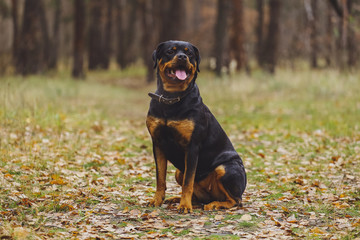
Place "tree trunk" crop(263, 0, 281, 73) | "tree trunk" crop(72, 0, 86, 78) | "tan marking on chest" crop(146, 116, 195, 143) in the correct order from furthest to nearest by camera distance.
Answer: "tree trunk" crop(72, 0, 86, 78) < "tree trunk" crop(263, 0, 281, 73) < "tan marking on chest" crop(146, 116, 195, 143)

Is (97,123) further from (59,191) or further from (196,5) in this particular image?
(196,5)

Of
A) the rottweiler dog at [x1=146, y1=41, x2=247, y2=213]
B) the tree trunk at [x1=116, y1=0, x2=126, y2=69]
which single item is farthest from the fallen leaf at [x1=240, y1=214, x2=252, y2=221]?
the tree trunk at [x1=116, y1=0, x2=126, y2=69]

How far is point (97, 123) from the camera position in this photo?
1052 cm

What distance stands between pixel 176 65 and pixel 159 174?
1233 mm

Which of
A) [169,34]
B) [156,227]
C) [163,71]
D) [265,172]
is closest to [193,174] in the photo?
[156,227]

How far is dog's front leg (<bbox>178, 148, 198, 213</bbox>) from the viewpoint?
4.59 m

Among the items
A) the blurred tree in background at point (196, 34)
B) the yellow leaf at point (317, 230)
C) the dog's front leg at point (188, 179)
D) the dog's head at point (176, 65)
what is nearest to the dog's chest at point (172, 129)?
the dog's front leg at point (188, 179)

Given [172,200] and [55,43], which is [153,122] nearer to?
[172,200]

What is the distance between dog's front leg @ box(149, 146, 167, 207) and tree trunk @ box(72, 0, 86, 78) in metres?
18.4

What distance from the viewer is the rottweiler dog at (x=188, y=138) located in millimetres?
4543

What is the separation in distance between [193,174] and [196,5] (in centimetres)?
4867

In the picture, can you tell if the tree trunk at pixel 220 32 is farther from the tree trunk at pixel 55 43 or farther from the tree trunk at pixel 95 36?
the tree trunk at pixel 55 43

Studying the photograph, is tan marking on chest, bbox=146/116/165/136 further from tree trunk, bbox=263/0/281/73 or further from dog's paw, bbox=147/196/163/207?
tree trunk, bbox=263/0/281/73

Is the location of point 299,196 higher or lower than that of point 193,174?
lower
